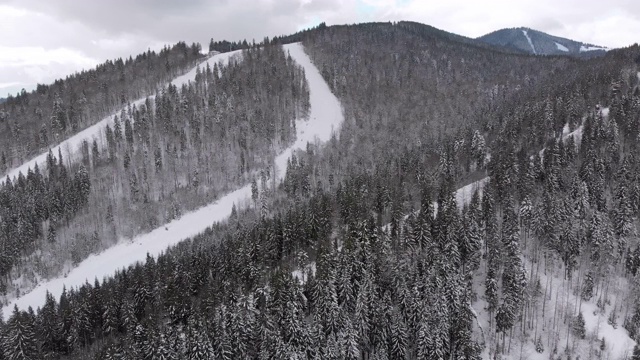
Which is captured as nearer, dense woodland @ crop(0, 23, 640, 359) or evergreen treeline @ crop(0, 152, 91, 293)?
dense woodland @ crop(0, 23, 640, 359)

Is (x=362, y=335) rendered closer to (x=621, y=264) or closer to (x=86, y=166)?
(x=621, y=264)

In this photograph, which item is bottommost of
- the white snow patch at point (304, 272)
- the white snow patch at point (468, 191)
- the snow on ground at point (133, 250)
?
the snow on ground at point (133, 250)

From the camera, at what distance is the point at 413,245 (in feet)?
327

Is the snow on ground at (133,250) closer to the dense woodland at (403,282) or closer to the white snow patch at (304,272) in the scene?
the dense woodland at (403,282)

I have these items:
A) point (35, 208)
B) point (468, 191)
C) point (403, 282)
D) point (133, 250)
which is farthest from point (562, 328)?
point (35, 208)

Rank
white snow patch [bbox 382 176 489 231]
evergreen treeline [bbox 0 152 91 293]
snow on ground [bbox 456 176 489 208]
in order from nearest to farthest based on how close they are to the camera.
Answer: white snow patch [bbox 382 176 489 231] < snow on ground [bbox 456 176 489 208] < evergreen treeline [bbox 0 152 91 293]

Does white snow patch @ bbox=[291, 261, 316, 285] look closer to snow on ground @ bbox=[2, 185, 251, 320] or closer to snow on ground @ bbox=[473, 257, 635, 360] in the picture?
snow on ground @ bbox=[473, 257, 635, 360]

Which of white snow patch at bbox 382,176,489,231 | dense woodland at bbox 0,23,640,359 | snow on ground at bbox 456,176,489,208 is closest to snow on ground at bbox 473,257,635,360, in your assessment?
dense woodland at bbox 0,23,640,359

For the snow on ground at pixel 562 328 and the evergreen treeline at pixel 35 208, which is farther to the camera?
the evergreen treeline at pixel 35 208

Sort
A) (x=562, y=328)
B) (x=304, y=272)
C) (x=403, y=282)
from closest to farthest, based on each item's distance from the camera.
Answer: (x=403, y=282)
(x=562, y=328)
(x=304, y=272)

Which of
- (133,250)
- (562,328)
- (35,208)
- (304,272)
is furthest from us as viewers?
(35,208)

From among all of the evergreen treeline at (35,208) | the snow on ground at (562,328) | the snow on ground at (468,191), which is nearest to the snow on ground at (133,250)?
the evergreen treeline at (35,208)

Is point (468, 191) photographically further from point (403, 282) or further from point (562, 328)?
point (403, 282)

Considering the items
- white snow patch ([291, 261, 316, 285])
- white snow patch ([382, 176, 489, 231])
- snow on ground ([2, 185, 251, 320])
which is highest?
white snow patch ([382, 176, 489, 231])
